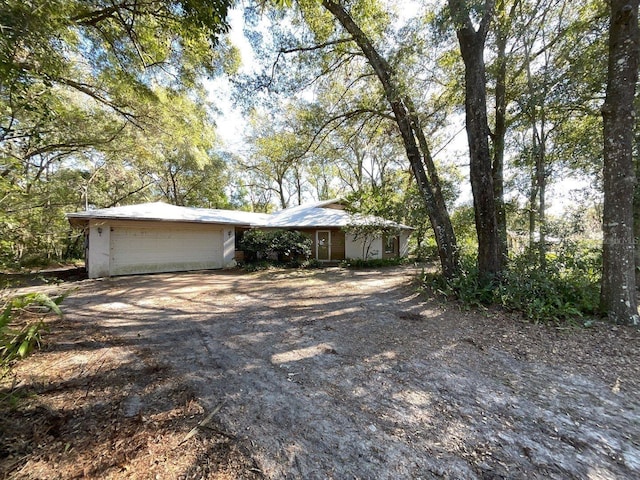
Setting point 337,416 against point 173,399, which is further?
point 173,399

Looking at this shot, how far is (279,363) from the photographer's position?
3.20 meters

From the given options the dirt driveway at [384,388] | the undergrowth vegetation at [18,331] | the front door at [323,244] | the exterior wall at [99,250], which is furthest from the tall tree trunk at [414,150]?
the exterior wall at [99,250]

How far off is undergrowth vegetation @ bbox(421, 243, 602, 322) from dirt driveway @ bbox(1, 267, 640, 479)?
449 millimetres

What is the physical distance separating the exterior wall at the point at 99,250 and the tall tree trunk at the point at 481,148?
38.6ft

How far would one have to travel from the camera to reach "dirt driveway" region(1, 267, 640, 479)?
1.80 meters

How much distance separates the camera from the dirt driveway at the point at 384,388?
1.80 meters

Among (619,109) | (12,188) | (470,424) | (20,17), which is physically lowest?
(470,424)

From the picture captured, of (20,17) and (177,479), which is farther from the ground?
(20,17)

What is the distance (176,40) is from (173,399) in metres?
8.73

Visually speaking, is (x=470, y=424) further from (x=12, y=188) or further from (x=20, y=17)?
(x=20, y=17)

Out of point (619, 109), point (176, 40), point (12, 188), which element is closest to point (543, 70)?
point (619, 109)

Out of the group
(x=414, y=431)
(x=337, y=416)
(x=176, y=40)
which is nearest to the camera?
(x=414, y=431)

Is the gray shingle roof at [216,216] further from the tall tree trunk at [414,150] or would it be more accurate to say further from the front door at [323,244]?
the tall tree trunk at [414,150]

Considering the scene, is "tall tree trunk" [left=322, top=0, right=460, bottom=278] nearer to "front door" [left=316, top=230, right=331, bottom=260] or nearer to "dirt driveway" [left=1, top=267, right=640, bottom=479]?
"dirt driveway" [left=1, top=267, right=640, bottom=479]
